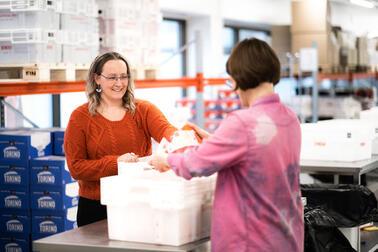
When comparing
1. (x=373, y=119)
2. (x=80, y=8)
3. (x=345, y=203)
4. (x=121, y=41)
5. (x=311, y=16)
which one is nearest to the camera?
(x=345, y=203)

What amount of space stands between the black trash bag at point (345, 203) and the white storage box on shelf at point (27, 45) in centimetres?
262

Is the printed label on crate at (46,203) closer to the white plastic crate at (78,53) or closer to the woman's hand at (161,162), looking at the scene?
the white plastic crate at (78,53)

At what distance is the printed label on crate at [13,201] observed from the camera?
18.0ft

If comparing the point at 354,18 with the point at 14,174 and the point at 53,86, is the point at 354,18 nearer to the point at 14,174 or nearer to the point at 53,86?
the point at 53,86

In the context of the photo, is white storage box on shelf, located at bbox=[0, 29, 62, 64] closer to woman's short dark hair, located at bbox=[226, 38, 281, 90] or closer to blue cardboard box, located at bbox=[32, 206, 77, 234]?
blue cardboard box, located at bbox=[32, 206, 77, 234]

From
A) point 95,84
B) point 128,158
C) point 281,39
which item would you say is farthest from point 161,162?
point 281,39

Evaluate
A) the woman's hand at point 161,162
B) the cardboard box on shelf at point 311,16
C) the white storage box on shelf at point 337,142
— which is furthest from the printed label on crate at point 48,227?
the cardboard box on shelf at point 311,16

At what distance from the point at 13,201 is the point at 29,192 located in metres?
0.17

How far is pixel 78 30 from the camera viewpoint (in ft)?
19.7

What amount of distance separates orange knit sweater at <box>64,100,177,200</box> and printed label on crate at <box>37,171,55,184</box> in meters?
1.62

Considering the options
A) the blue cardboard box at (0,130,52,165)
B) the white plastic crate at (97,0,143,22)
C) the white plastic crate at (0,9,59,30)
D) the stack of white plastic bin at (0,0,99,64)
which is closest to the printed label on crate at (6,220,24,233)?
the blue cardboard box at (0,130,52,165)

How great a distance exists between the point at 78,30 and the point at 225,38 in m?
10.7

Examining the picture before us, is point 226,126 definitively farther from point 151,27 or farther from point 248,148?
point 151,27

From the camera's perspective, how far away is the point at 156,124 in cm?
394
